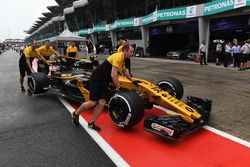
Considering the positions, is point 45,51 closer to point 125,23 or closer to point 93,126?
point 93,126

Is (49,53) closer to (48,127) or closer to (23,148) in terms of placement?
(48,127)

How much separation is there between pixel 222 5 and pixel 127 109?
12313 mm

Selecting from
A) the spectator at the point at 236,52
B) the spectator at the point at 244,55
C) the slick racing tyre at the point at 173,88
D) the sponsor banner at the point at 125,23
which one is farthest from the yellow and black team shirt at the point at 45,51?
the sponsor banner at the point at 125,23

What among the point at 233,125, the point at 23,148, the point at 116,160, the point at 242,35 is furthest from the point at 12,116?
the point at 242,35

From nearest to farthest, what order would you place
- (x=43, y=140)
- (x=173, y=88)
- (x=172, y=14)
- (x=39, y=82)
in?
(x=43, y=140) < (x=173, y=88) < (x=39, y=82) < (x=172, y=14)

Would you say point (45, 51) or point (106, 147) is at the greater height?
point (45, 51)

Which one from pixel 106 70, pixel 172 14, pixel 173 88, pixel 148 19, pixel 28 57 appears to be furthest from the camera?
pixel 148 19

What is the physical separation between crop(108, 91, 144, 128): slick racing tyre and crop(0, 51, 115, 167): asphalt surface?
0.63 metres

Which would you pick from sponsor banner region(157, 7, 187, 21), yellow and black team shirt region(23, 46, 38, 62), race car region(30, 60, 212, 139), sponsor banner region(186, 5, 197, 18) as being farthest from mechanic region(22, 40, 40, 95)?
sponsor banner region(157, 7, 187, 21)

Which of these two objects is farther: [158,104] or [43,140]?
[158,104]

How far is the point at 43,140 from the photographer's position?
3736mm

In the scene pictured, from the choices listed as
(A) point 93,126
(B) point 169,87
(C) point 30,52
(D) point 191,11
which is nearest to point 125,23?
(D) point 191,11

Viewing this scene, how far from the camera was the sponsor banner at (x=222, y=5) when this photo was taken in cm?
1192

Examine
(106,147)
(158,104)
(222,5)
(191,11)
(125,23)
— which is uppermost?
(125,23)
